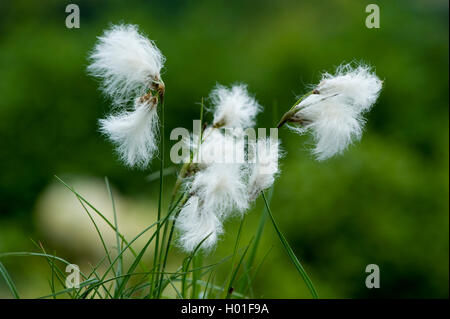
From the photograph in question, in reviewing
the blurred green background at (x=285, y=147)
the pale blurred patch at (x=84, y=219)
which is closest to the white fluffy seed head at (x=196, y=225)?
the blurred green background at (x=285, y=147)

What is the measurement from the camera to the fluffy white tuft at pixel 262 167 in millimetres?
707

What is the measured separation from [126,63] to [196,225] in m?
0.23

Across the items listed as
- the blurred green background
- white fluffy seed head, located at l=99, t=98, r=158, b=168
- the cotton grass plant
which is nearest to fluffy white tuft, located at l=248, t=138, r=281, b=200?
the cotton grass plant

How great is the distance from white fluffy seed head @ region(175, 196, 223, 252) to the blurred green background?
538 millimetres

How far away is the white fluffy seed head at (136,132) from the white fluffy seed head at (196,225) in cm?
8

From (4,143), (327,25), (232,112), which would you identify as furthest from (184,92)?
(232,112)

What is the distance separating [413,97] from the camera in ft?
9.70

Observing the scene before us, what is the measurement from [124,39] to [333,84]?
0.93 feet

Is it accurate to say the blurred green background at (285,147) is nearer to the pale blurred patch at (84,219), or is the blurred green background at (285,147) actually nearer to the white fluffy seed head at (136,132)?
the pale blurred patch at (84,219)

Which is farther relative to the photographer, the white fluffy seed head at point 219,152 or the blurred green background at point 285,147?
the blurred green background at point 285,147

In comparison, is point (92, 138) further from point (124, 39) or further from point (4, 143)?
point (124, 39)

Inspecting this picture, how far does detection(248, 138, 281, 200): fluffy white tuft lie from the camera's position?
0.71 metres

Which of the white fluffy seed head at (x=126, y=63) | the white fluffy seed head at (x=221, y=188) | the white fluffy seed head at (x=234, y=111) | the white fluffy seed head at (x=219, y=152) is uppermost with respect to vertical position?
the white fluffy seed head at (x=126, y=63)

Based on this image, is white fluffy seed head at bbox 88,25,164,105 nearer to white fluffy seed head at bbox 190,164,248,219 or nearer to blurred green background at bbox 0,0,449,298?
white fluffy seed head at bbox 190,164,248,219
